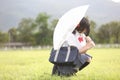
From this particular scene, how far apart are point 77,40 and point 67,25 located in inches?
13.8

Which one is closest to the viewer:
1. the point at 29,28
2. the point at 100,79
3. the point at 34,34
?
the point at 100,79

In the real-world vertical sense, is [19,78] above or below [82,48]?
below

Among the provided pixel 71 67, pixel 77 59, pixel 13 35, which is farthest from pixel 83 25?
pixel 13 35

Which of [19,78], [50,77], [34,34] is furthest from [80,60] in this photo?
[34,34]

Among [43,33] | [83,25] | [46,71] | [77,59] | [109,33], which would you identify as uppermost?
[83,25]

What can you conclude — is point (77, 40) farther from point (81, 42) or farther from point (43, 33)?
point (43, 33)

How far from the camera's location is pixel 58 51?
24.0 ft

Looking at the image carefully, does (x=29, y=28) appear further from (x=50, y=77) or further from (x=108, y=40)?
(x=50, y=77)

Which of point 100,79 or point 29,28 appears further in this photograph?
point 29,28

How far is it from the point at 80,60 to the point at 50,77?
569 millimetres

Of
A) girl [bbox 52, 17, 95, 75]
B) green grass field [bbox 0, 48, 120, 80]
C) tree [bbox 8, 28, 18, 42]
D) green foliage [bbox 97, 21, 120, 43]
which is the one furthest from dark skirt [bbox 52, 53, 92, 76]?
tree [bbox 8, 28, 18, 42]

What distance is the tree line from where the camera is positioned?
8819 cm

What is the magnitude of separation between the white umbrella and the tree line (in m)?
73.1

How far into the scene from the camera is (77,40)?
7520 millimetres
